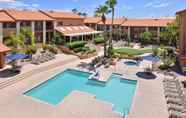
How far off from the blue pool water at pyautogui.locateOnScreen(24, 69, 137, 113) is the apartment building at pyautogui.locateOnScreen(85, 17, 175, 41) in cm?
3965

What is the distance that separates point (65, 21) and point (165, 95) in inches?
1554

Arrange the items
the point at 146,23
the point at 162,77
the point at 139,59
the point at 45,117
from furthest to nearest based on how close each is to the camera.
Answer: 1. the point at 146,23
2. the point at 139,59
3. the point at 162,77
4. the point at 45,117

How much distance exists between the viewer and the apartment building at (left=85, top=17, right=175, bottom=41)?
62025mm

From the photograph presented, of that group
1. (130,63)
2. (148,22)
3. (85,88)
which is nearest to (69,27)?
(130,63)

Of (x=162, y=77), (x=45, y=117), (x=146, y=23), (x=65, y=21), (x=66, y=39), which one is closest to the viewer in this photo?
(x=45, y=117)

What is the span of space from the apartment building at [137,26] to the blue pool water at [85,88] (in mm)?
39655

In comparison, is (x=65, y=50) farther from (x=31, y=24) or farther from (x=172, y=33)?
(x=172, y=33)

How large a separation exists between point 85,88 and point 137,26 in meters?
46.8

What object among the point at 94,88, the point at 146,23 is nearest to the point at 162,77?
the point at 94,88

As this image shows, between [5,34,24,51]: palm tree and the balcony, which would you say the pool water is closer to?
[5,34,24,51]: palm tree

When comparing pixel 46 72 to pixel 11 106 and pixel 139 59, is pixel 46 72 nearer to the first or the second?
pixel 11 106

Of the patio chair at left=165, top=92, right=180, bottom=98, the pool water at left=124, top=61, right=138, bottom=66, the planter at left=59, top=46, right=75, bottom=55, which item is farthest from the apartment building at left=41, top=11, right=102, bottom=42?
the patio chair at left=165, top=92, right=180, bottom=98

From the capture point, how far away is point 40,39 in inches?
1833

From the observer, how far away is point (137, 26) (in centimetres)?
6581
